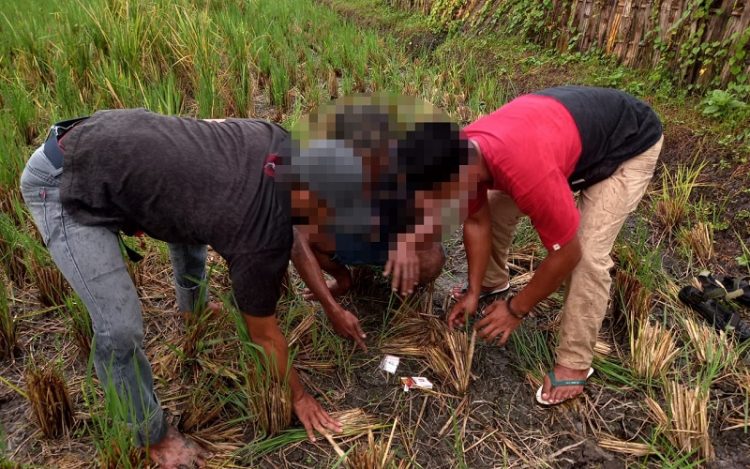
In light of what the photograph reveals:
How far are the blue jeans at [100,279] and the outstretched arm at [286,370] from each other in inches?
14.5

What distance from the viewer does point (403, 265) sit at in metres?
1.63

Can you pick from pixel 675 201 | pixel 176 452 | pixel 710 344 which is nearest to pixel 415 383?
pixel 176 452

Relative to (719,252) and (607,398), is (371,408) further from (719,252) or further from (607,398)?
(719,252)

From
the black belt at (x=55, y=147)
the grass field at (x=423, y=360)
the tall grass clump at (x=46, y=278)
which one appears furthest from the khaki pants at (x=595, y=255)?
the tall grass clump at (x=46, y=278)

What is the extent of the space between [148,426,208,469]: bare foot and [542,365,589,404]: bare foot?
4.14 ft

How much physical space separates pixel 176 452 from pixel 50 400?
17.8 inches

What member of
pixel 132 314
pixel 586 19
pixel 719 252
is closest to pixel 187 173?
pixel 132 314

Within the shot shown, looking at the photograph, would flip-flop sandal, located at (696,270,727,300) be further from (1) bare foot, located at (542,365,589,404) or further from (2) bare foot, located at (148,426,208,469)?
(2) bare foot, located at (148,426,208,469)

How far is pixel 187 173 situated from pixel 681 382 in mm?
1965

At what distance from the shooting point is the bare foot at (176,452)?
1712mm

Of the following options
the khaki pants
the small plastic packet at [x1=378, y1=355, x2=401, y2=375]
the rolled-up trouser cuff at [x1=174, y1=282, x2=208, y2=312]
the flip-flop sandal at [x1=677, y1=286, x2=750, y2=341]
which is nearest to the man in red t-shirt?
the khaki pants

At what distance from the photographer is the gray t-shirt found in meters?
1.40

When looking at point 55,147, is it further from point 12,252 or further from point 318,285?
point 12,252

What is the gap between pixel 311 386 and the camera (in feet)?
6.75
